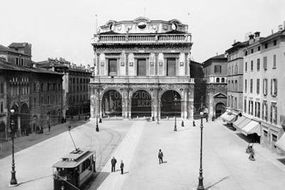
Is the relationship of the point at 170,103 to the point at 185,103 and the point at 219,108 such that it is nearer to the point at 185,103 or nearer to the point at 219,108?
the point at 185,103

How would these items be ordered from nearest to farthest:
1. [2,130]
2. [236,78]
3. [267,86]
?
1. [267,86]
2. [2,130]
3. [236,78]

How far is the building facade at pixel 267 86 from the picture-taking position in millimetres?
29781

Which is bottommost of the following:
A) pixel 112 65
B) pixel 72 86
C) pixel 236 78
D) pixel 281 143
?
pixel 281 143

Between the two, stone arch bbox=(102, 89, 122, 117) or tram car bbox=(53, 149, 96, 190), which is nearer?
tram car bbox=(53, 149, 96, 190)

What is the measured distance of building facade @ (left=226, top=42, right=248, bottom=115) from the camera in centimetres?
4584

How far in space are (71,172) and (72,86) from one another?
5552cm

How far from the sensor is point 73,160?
20.5 metres

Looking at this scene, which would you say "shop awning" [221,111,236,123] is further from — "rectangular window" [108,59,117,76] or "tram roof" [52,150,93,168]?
"tram roof" [52,150,93,168]

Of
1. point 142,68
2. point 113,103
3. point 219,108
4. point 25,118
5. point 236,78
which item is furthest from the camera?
point 113,103

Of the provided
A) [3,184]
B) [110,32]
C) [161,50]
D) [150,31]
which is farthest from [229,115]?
[3,184]

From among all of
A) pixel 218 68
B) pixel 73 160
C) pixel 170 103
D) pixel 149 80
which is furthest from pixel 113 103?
pixel 73 160

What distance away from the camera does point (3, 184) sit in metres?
22.0

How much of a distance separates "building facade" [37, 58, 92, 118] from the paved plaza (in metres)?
25.3

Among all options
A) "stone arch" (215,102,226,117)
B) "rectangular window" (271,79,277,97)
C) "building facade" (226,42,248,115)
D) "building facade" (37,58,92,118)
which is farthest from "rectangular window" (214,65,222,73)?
"rectangular window" (271,79,277,97)
